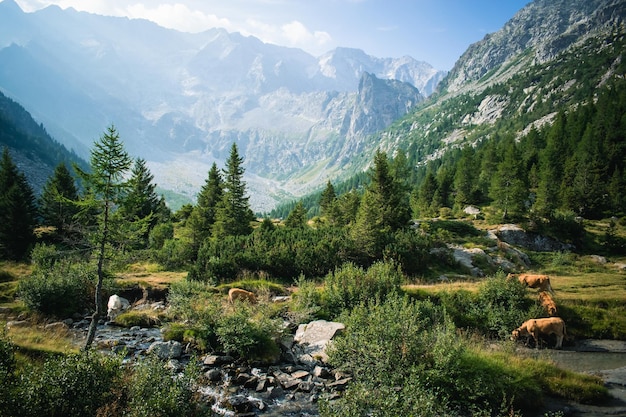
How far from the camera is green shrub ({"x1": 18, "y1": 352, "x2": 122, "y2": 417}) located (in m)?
7.85

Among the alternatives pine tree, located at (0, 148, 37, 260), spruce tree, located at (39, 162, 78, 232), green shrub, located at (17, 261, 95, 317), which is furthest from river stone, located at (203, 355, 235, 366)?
spruce tree, located at (39, 162, 78, 232)

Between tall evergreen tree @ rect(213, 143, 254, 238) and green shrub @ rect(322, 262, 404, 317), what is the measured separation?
28.3 meters

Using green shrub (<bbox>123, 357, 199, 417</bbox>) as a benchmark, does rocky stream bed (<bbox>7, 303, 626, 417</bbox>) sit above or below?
below

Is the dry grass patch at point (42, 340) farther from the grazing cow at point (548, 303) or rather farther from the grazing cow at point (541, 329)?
the grazing cow at point (548, 303)

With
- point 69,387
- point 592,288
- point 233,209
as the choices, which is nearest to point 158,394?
point 69,387

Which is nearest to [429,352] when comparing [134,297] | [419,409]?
[419,409]

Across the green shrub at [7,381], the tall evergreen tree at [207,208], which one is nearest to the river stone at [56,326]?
the green shrub at [7,381]

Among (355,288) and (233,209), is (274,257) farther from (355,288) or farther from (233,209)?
(233,209)

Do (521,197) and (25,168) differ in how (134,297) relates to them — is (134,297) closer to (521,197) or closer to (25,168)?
(521,197)

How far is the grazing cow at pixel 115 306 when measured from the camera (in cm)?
2124

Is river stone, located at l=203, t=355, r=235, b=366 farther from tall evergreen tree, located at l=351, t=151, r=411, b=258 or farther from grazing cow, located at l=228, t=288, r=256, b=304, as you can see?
tall evergreen tree, located at l=351, t=151, r=411, b=258

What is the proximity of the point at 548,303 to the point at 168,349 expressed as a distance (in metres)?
21.5

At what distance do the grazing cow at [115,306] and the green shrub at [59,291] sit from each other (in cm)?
159

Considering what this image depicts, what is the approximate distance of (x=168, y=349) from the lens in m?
15.2
